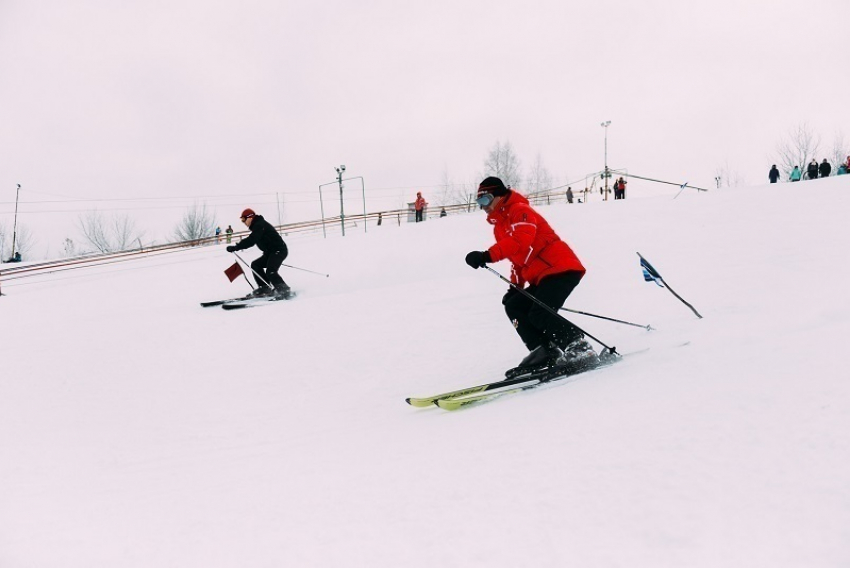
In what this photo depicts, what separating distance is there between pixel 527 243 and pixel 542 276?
0.42 m

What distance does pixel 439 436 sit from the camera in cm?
347

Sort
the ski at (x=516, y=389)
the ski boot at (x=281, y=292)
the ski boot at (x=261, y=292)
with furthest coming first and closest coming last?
the ski boot at (x=281, y=292) → the ski boot at (x=261, y=292) → the ski at (x=516, y=389)

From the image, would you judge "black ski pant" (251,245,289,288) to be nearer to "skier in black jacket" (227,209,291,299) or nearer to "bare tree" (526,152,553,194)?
"skier in black jacket" (227,209,291,299)

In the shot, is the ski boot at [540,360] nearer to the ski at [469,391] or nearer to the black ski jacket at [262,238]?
the ski at [469,391]

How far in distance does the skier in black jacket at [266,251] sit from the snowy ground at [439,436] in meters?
1.22

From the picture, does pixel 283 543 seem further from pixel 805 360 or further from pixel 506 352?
pixel 506 352

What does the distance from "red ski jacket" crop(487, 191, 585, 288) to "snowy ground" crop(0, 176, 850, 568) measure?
1.04 metres

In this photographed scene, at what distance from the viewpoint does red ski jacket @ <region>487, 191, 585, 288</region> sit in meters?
4.47

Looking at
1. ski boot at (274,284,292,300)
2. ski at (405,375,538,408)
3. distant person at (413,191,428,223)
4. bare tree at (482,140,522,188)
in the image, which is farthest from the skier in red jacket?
bare tree at (482,140,522,188)

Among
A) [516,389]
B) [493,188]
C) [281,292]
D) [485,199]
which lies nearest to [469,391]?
[516,389]

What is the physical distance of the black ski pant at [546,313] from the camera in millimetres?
4625

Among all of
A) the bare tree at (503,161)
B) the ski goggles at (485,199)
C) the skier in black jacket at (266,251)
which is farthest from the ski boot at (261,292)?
the bare tree at (503,161)

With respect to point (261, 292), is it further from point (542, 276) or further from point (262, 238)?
point (542, 276)

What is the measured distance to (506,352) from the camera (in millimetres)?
6395
